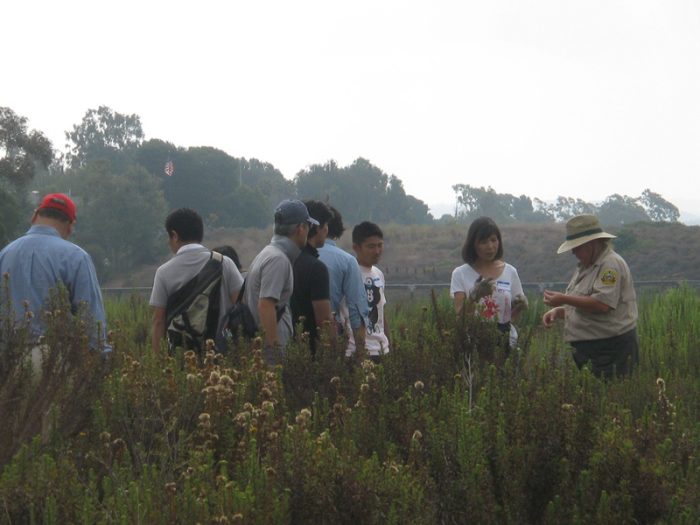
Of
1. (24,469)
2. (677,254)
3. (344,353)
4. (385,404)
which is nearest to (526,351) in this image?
(344,353)

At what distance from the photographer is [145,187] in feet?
248

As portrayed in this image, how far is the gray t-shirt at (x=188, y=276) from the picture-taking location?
6598 millimetres

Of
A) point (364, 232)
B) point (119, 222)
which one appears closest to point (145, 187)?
point (119, 222)

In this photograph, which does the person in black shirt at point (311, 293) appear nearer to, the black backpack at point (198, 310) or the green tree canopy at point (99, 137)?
the black backpack at point (198, 310)

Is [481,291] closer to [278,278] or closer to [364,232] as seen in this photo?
[364,232]

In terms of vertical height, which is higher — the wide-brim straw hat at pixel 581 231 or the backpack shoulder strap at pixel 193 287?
the wide-brim straw hat at pixel 581 231

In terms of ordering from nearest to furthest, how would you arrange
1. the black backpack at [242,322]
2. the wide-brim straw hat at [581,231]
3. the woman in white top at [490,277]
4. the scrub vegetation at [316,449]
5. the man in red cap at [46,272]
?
1. the scrub vegetation at [316,449]
2. the man in red cap at [46,272]
3. the black backpack at [242,322]
4. the wide-brim straw hat at [581,231]
5. the woman in white top at [490,277]

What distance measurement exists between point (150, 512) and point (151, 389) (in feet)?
4.58

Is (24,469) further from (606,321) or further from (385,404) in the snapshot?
(606,321)

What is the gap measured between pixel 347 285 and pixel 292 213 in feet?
2.16

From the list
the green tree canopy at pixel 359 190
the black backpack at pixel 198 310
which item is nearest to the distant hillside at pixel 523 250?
the green tree canopy at pixel 359 190

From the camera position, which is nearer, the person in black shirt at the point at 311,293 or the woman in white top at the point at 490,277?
the person in black shirt at the point at 311,293

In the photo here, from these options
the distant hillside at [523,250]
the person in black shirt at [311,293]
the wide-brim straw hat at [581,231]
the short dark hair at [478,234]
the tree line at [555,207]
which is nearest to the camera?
the person in black shirt at [311,293]

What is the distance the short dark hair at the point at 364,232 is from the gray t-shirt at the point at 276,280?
1.09 metres
